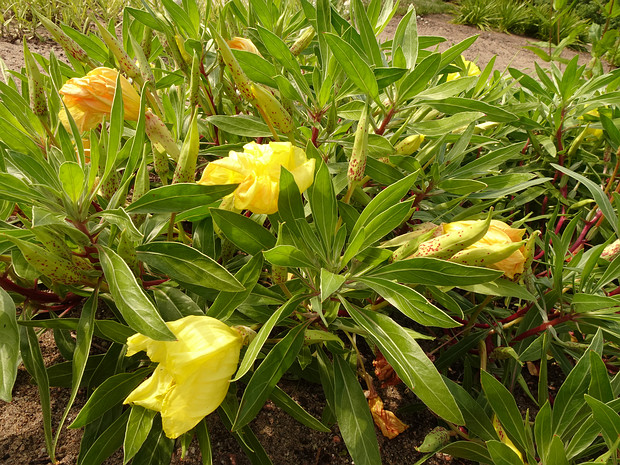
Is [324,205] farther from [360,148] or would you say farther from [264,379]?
[264,379]

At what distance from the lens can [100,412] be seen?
82 cm

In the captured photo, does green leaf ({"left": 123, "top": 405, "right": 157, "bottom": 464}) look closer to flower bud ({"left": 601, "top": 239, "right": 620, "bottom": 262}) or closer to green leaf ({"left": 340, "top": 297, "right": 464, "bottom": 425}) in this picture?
green leaf ({"left": 340, "top": 297, "right": 464, "bottom": 425})

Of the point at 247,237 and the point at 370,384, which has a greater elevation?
the point at 247,237

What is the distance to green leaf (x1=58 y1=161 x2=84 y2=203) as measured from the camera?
0.72 metres

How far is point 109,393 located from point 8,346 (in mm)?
202

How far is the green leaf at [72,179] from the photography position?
72 cm

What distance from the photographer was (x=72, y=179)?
74 cm

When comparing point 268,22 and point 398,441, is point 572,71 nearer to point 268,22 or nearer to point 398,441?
point 268,22

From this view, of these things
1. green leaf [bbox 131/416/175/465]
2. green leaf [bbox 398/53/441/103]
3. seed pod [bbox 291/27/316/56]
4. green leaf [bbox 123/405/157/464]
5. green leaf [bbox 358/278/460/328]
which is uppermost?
seed pod [bbox 291/27/316/56]

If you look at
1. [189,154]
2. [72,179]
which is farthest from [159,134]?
[72,179]

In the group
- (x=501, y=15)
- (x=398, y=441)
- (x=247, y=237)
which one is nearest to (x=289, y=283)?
(x=247, y=237)

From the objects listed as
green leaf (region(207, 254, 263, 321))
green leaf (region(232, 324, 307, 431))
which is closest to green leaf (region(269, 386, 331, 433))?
green leaf (region(232, 324, 307, 431))

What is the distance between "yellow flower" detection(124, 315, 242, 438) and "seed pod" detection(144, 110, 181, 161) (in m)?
0.41

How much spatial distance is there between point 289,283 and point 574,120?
1379 mm
